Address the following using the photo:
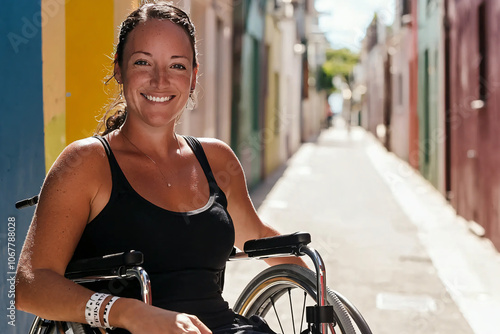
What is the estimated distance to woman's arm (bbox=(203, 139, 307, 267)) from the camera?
8.39 ft

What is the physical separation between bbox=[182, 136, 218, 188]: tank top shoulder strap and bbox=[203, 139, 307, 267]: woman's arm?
0.11ft

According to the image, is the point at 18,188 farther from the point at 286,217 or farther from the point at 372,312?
the point at 286,217

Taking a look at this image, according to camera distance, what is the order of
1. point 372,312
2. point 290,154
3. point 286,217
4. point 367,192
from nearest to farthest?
point 372,312, point 286,217, point 367,192, point 290,154

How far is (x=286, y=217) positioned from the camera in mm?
9750

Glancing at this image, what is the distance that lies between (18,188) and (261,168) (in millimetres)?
11962

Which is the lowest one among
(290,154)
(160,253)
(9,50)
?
(290,154)

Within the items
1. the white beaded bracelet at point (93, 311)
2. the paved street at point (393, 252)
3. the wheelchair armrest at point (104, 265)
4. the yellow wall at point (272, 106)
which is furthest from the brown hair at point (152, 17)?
the yellow wall at point (272, 106)

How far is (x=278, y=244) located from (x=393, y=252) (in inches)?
208

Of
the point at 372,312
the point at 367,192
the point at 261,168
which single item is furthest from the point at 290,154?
the point at 372,312

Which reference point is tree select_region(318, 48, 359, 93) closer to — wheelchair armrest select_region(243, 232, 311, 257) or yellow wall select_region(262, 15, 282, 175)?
yellow wall select_region(262, 15, 282, 175)

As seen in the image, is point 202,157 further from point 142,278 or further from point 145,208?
point 142,278

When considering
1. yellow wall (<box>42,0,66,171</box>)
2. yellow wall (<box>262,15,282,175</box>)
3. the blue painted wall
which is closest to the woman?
the blue painted wall

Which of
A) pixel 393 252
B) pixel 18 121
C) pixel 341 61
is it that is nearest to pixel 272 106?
pixel 393 252

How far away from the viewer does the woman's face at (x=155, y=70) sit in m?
2.28
